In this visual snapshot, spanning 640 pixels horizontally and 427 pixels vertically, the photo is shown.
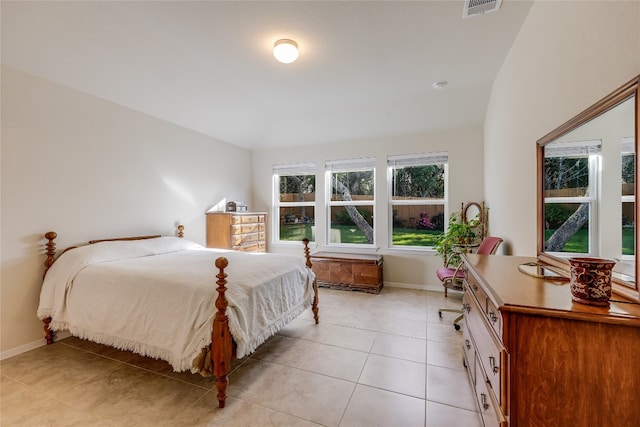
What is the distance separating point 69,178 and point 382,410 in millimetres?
3496

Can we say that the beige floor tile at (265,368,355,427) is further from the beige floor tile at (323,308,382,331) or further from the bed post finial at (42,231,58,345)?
the bed post finial at (42,231,58,345)

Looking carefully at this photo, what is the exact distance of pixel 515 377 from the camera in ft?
3.31

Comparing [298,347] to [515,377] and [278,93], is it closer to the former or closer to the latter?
[515,377]

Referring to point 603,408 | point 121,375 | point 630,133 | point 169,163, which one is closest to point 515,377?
point 603,408

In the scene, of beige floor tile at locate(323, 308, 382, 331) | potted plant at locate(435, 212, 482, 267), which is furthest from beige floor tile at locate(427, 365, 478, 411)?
potted plant at locate(435, 212, 482, 267)

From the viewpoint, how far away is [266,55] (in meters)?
2.83

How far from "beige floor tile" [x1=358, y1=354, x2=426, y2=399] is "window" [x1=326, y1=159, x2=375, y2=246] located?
2.58m

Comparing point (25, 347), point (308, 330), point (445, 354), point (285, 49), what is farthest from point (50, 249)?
point (445, 354)

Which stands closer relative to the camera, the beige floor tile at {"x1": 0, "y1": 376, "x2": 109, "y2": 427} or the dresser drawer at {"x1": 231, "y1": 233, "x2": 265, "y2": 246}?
the beige floor tile at {"x1": 0, "y1": 376, "x2": 109, "y2": 427}

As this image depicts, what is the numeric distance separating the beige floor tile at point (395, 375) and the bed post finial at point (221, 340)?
3.21 ft

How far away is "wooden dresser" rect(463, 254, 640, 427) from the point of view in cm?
90

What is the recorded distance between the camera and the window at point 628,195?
39.9 inches

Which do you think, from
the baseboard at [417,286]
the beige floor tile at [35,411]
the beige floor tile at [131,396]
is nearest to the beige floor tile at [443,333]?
the baseboard at [417,286]

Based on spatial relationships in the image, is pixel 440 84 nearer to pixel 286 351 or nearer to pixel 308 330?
pixel 308 330
